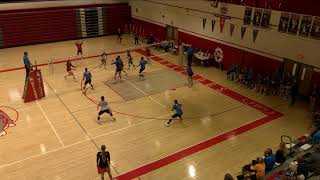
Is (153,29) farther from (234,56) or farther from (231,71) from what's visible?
(231,71)

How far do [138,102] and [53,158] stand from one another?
5822 millimetres

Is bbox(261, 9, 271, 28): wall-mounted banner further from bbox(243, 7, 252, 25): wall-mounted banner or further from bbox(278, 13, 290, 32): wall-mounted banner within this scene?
bbox(243, 7, 252, 25): wall-mounted banner

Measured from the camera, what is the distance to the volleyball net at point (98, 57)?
2141 cm

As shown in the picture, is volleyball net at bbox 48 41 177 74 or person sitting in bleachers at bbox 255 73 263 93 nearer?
person sitting in bleachers at bbox 255 73 263 93

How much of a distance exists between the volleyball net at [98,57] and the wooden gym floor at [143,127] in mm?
1038

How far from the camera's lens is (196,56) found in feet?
71.6

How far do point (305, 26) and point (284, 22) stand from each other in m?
1.26

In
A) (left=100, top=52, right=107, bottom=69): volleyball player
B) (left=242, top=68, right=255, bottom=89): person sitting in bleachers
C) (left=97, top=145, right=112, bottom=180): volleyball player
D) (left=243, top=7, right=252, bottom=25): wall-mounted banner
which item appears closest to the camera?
(left=97, top=145, right=112, bottom=180): volleyball player

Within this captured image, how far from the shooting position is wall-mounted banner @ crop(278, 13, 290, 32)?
16.2 m

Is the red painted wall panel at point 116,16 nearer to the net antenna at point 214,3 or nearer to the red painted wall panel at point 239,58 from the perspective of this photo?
the red painted wall panel at point 239,58

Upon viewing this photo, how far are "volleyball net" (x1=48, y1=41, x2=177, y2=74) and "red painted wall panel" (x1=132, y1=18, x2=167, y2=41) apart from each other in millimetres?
1169

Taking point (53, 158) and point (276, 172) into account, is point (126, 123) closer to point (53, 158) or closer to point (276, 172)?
point (53, 158)

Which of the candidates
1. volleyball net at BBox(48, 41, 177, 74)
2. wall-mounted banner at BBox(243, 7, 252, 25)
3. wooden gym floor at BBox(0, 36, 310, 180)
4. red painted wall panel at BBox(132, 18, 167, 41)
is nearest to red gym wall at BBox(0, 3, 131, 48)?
red painted wall panel at BBox(132, 18, 167, 41)

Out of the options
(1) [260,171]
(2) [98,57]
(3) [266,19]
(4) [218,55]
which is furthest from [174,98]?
(2) [98,57]
